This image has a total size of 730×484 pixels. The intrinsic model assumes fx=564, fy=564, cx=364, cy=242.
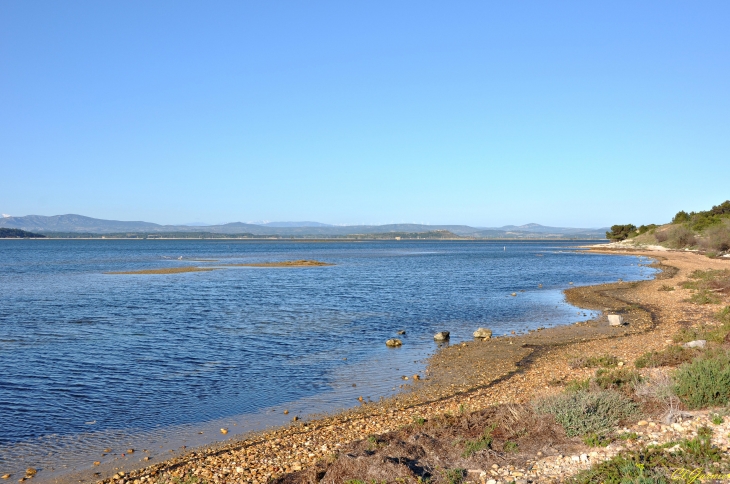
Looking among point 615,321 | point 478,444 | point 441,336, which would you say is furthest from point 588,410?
point 615,321

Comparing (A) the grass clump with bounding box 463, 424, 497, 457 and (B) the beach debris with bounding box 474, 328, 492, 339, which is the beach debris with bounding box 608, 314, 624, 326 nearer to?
(B) the beach debris with bounding box 474, 328, 492, 339

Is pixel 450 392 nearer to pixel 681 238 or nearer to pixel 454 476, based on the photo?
pixel 454 476

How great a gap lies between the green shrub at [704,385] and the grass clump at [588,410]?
1057 millimetres

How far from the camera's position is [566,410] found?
10273 mm

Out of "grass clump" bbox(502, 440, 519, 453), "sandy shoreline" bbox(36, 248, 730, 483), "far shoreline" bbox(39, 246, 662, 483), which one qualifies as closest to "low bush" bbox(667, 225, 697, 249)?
"sandy shoreline" bbox(36, 248, 730, 483)

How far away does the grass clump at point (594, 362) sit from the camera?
1745 centimetres

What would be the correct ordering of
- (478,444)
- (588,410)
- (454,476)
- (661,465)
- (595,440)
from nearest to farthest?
(661,465) < (454,476) < (595,440) < (478,444) < (588,410)

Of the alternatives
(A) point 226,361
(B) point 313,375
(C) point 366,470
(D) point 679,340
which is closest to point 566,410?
(C) point 366,470

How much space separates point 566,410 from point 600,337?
50.6 feet

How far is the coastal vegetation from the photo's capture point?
265 ft

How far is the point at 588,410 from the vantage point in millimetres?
10312

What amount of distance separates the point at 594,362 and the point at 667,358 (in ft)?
7.66

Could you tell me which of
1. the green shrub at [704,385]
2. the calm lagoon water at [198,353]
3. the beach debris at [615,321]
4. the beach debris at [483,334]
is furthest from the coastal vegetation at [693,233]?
the green shrub at [704,385]

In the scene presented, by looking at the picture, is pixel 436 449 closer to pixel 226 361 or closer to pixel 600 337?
pixel 226 361
